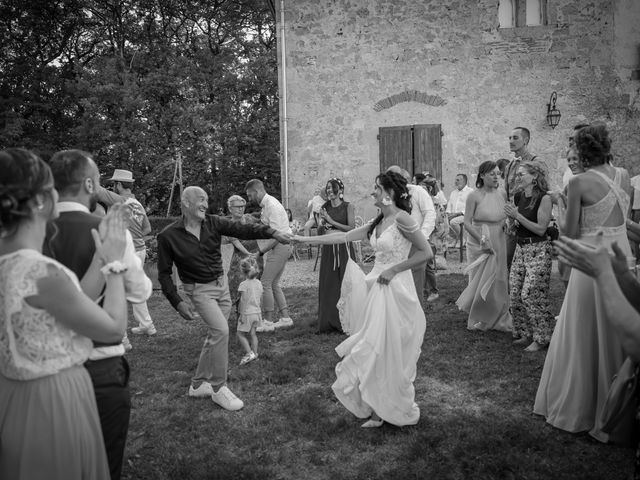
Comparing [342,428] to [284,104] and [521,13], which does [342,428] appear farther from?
[521,13]

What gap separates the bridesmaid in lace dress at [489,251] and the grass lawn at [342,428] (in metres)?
0.32

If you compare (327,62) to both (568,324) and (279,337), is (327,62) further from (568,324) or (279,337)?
(568,324)

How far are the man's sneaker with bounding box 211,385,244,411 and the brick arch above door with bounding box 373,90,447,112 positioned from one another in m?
10.9

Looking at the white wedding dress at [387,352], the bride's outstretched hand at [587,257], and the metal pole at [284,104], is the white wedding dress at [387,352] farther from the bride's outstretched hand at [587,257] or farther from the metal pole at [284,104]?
the metal pole at [284,104]

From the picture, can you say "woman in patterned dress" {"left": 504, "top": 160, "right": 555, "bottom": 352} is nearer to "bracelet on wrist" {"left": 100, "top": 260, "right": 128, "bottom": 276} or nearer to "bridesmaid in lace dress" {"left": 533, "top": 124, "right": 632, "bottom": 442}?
"bridesmaid in lace dress" {"left": 533, "top": 124, "right": 632, "bottom": 442}

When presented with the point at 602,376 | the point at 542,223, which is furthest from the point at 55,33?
the point at 602,376

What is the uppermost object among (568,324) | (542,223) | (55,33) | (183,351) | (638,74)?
(55,33)

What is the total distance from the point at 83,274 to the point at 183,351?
4318 millimetres

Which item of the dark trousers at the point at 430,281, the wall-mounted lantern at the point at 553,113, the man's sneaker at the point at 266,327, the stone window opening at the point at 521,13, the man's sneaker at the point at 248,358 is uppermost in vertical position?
the stone window opening at the point at 521,13

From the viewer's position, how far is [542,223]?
18.7 feet

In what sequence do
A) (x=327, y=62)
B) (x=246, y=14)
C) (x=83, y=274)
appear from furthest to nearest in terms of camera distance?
(x=246, y=14) < (x=327, y=62) < (x=83, y=274)

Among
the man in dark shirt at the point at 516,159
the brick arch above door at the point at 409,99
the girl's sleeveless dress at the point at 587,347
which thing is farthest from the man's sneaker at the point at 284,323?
the brick arch above door at the point at 409,99

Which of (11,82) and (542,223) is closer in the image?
(542,223)

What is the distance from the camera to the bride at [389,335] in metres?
4.05
